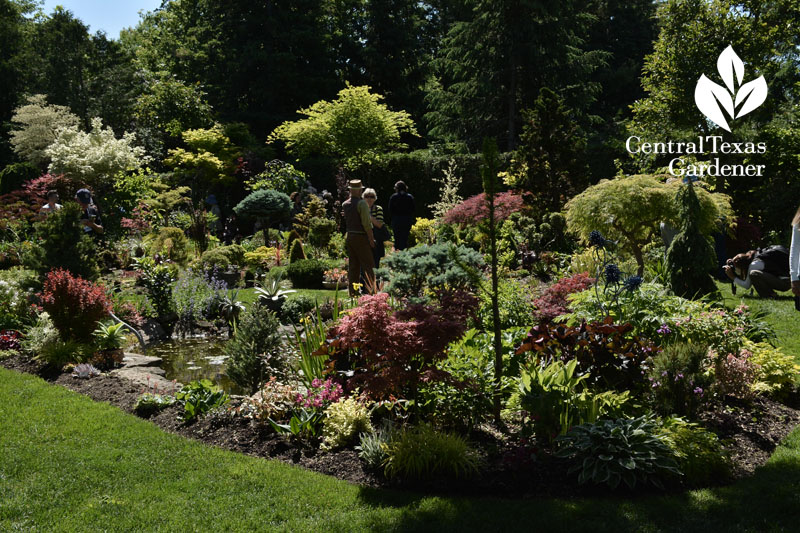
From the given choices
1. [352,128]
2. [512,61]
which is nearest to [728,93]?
[512,61]

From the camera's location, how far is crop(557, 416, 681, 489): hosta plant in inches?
147

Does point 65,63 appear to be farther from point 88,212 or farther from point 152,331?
point 152,331

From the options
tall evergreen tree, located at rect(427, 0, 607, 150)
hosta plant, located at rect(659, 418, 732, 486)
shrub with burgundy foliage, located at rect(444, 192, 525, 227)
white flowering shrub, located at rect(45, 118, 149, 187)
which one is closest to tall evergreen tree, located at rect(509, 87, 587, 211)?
shrub with burgundy foliage, located at rect(444, 192, 525, 227)

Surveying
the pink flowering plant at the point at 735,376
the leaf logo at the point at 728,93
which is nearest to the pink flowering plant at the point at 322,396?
the pink flowering plant at the point at 735,376

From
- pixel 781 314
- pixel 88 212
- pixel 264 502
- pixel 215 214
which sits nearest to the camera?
pixel 264 502

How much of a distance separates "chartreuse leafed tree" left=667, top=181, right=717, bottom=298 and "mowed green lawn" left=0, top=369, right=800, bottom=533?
2902 mm

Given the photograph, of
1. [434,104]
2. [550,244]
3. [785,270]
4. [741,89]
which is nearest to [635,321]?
[785,270]

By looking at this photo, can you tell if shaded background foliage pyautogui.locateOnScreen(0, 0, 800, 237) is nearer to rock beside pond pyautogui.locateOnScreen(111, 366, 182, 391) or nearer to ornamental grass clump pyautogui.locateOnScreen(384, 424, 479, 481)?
rock beside pond pyautogui.locateOnScreen(111, 366, 182, 391)

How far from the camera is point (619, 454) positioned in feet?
12.6

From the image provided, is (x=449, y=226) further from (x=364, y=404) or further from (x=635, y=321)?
(x=364, y=404)

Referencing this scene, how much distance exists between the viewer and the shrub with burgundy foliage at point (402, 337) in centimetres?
435

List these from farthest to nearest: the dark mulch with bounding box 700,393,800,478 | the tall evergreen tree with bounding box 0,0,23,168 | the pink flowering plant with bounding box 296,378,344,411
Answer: the tall evergreen tree with bounding box 0,0,23,168 < the pink flowering plant with bounding box 296,378,344,411 < the dark mulch with bounding box 700,393,800,478

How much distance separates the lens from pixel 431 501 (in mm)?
3688

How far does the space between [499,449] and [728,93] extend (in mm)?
13340
